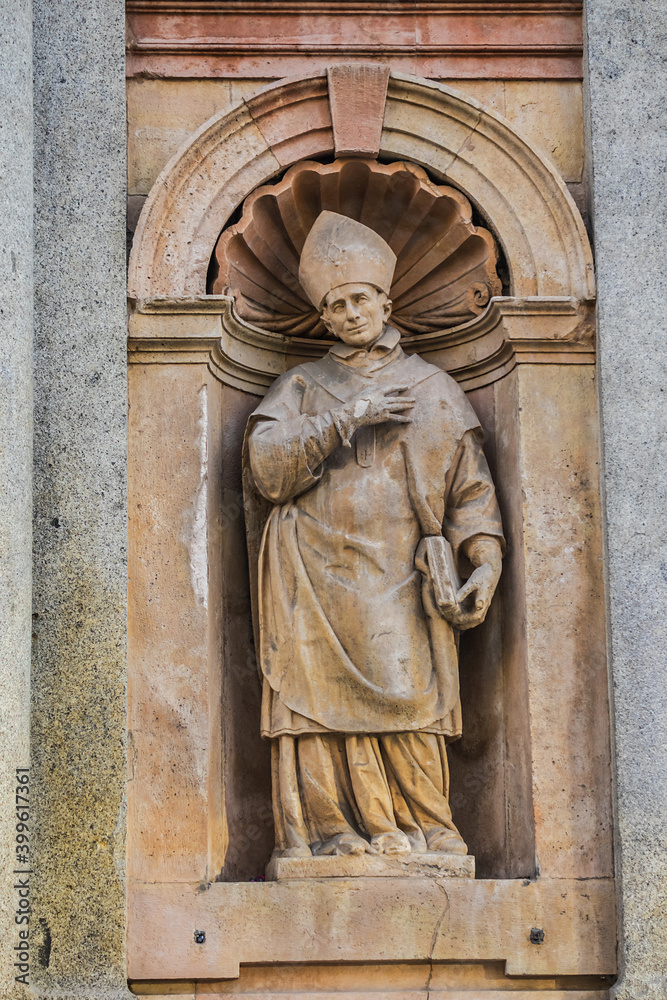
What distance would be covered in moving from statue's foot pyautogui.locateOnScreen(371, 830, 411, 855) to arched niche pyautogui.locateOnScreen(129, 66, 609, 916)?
1.68 feet

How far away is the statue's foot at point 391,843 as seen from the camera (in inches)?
272

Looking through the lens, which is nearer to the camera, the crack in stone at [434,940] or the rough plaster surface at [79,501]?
the rough plaster surface at [79,501]

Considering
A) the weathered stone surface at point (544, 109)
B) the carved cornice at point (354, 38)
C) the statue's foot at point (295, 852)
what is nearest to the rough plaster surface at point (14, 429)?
the carved cornice at point (354, 38)

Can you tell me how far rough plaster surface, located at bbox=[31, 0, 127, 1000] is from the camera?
661 centimetres

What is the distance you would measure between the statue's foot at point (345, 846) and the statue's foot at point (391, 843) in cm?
3

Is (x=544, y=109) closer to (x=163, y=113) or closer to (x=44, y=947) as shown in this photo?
(x=163, y=113)

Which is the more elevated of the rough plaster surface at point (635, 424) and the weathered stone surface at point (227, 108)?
the weathered stone surface at point (227, 108)

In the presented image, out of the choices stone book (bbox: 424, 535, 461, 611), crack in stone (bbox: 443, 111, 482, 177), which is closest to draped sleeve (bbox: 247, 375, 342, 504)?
stone book (bbox: 424, 535, 461, 611)

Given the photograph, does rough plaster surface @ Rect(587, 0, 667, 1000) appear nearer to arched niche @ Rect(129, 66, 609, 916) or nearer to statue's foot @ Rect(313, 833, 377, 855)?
arched niche @ Rect(129, 66, 609, 916)

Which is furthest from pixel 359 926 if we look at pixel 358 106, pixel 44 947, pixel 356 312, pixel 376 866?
pixel 358 106

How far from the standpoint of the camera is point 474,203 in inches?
301

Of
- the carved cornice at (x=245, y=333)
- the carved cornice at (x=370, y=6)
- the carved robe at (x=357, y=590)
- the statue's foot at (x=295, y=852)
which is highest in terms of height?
the carved cornice at (x=370, y=6)

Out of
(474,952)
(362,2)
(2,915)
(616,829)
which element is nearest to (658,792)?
(616,829)

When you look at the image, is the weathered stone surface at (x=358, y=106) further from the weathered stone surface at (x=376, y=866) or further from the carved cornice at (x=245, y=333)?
the weathered stone surface at (x=376, y=866)
